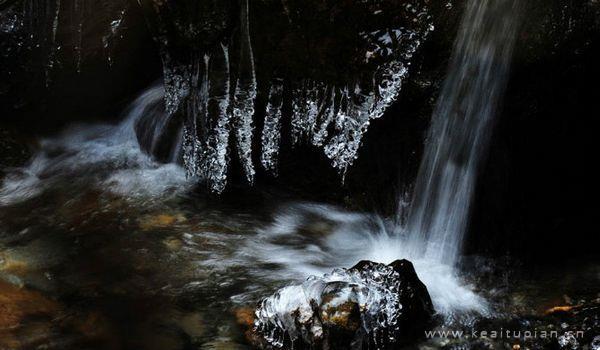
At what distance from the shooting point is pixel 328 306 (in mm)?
3305

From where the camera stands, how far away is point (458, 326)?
3.53m

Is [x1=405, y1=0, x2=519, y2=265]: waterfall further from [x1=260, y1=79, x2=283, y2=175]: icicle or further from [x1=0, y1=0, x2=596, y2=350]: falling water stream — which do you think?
[x1=260, y1=79, x2=283, y2=175]: icicle

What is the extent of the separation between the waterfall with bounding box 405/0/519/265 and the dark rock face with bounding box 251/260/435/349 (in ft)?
2.85

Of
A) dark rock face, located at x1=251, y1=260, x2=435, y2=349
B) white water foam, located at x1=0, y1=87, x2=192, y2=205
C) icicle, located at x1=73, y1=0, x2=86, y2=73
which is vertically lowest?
dark rock face, located at x1=251, y1=260, x2=435, y2=349

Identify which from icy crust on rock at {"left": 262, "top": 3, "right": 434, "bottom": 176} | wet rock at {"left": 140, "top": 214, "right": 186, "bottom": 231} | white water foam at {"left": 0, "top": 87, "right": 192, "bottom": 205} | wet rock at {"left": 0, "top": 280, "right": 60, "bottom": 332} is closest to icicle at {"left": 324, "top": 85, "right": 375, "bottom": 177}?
icy crust on rock at {"left": 262, "top": 3, "right": 434, "bottom": 176}

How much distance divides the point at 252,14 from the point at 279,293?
224 centimetres

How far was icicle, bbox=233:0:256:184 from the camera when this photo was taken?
15.1 ft

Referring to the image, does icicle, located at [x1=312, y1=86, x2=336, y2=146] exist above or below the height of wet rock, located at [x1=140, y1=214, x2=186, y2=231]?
above

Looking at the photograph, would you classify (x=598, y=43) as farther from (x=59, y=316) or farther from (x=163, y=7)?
(x=59, y=316)

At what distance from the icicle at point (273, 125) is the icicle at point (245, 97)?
0.14m

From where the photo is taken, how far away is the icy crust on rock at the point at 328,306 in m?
3.31

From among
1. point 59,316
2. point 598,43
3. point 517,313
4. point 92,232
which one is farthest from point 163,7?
point 517,313

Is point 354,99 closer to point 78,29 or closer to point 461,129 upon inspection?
point 461,129

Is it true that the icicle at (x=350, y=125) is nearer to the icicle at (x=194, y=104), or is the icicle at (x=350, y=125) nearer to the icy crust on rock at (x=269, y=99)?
A: the icy crust on rock at (x=269, y=99)
